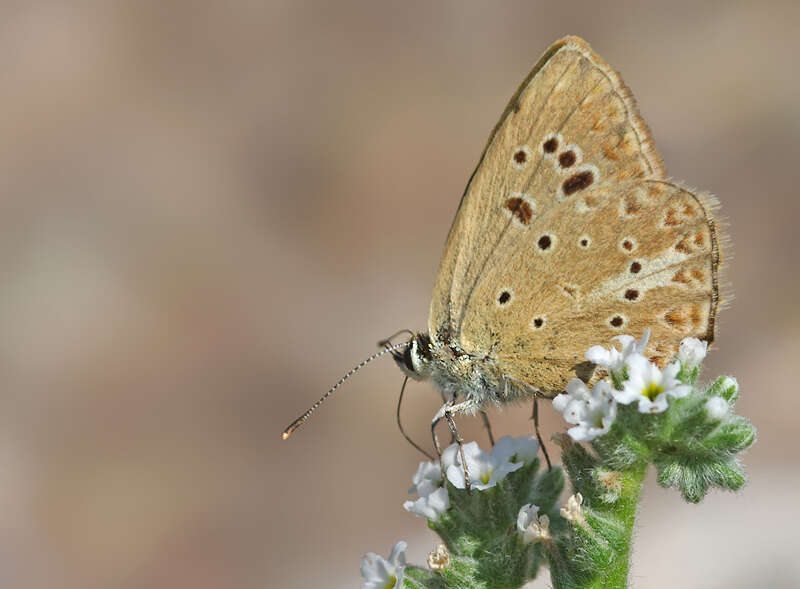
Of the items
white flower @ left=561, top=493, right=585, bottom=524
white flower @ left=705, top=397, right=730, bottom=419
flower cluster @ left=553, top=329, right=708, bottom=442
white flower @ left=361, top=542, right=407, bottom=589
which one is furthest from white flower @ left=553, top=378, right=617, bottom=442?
white flower @ left=361, top=542, right=407, bottom=589

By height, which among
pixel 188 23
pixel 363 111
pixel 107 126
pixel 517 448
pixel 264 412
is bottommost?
pixel 517 448

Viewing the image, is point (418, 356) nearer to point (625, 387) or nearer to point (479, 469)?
point (479, 469)

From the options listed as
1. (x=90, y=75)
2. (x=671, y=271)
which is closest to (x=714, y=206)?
(x=671, y=271)

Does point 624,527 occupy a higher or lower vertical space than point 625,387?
lower

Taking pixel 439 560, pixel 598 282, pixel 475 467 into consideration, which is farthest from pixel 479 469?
pixel 598 282

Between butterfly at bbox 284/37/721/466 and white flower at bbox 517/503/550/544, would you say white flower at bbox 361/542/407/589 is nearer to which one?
white flower at bbox 517/503/550/544

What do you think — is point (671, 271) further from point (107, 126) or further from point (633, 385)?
point (107, 126)
